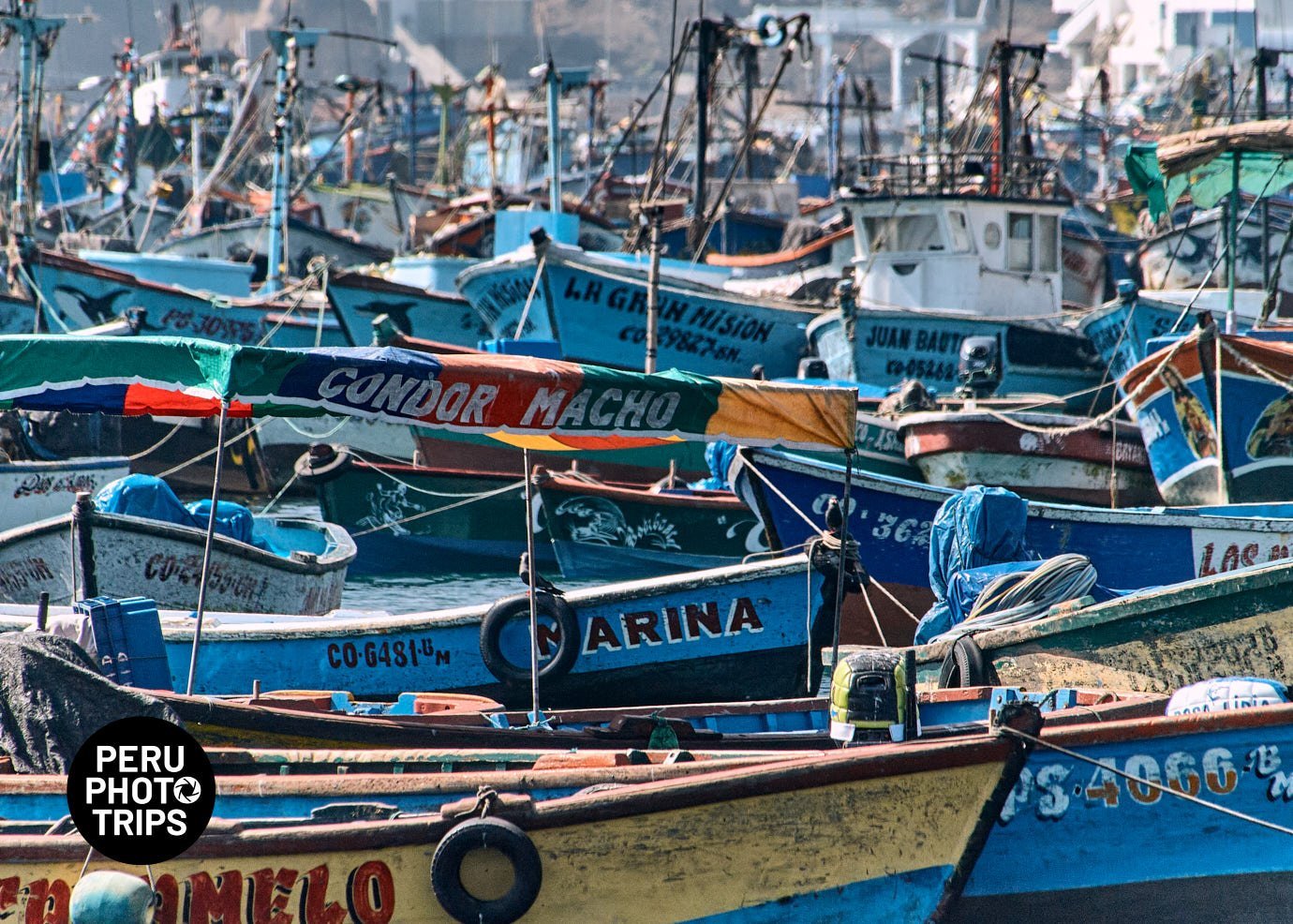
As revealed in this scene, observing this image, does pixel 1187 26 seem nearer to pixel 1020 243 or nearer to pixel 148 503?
pixel 1020 243

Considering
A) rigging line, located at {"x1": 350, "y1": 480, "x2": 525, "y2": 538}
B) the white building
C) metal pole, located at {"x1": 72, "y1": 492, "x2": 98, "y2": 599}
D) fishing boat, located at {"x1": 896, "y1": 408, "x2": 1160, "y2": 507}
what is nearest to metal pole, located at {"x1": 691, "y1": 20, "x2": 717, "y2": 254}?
fishing boat, located at {"x1": 896, "y1": 408, "x2": 1160, "y2": 507}

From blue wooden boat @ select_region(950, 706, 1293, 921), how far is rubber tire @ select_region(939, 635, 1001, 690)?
2109 mm

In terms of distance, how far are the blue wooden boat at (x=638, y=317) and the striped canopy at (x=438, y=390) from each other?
13361 millimetres

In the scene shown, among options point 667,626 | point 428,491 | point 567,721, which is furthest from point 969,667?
point 428,491

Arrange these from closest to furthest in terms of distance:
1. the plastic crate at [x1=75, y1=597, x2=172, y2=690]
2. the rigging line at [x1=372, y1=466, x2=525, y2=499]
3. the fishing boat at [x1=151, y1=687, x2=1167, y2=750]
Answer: the fishing boat at [x1=151, y1=687, x2=1167, y2=750] → the plastic crate at [x1=75, y1=597, x2=172, y2=690] → the rigging line at [x1=372, y1=466, x2=525, y2=499]

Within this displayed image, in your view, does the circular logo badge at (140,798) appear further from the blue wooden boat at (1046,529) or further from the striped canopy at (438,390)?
the blue wooden boat at (1046,529)

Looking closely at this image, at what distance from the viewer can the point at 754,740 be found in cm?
761

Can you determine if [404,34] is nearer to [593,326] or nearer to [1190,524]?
[593,326]

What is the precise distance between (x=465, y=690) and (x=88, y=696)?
11.1ft

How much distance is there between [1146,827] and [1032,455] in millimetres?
9207

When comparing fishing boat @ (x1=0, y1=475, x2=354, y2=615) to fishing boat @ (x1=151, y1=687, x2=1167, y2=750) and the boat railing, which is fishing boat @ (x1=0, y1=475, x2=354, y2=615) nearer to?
fishing boat @ (x1=151, y1=687, x2=1167, y2=750)

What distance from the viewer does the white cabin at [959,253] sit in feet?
68.1

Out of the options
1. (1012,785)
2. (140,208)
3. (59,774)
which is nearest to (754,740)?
(1012,785)

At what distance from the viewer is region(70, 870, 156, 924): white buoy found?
16.8 feet
